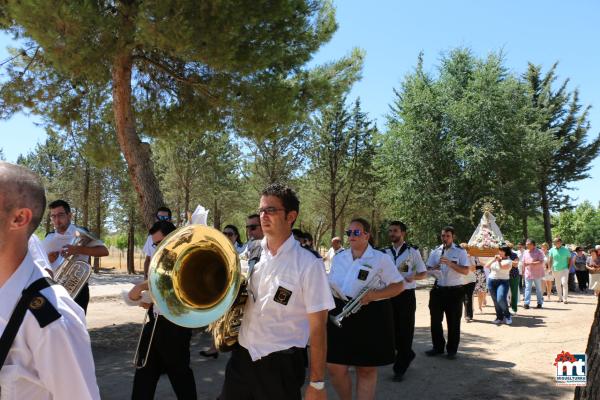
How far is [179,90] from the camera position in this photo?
455 inches

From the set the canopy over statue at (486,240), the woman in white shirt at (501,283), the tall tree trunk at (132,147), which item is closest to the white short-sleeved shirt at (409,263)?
the woman in white shirt at (501,283)

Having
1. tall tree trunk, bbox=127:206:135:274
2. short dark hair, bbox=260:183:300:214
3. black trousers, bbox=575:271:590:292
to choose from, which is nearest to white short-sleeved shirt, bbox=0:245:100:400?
short dark hair, bbox=260:183:300:214

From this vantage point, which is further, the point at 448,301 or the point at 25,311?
the point at 448,301

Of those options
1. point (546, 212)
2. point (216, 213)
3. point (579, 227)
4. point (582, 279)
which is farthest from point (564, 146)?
point (579, 227)

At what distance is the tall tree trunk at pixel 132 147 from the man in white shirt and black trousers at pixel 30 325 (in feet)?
27.4

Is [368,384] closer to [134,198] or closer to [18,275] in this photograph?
[18,275]

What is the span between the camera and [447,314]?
7.64 meters

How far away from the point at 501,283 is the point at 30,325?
426 inches

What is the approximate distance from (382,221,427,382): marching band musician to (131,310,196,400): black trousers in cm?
322

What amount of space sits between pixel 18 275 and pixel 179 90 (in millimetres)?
10583

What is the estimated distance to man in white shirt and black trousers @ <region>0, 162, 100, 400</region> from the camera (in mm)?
1405

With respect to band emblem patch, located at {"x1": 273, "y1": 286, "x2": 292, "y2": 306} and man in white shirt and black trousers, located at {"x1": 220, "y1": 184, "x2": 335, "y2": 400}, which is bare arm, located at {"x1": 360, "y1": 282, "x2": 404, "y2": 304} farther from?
band emblem patch, located at {"x1": 273, "y1": 286, "x2": 292, "y2": 306}

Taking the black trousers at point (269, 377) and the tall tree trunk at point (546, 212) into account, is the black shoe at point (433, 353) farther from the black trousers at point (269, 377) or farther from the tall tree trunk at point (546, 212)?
the tall tree trunk at point (546, 212)

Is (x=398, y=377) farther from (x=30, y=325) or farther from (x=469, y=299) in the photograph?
(x=30, y=325)
